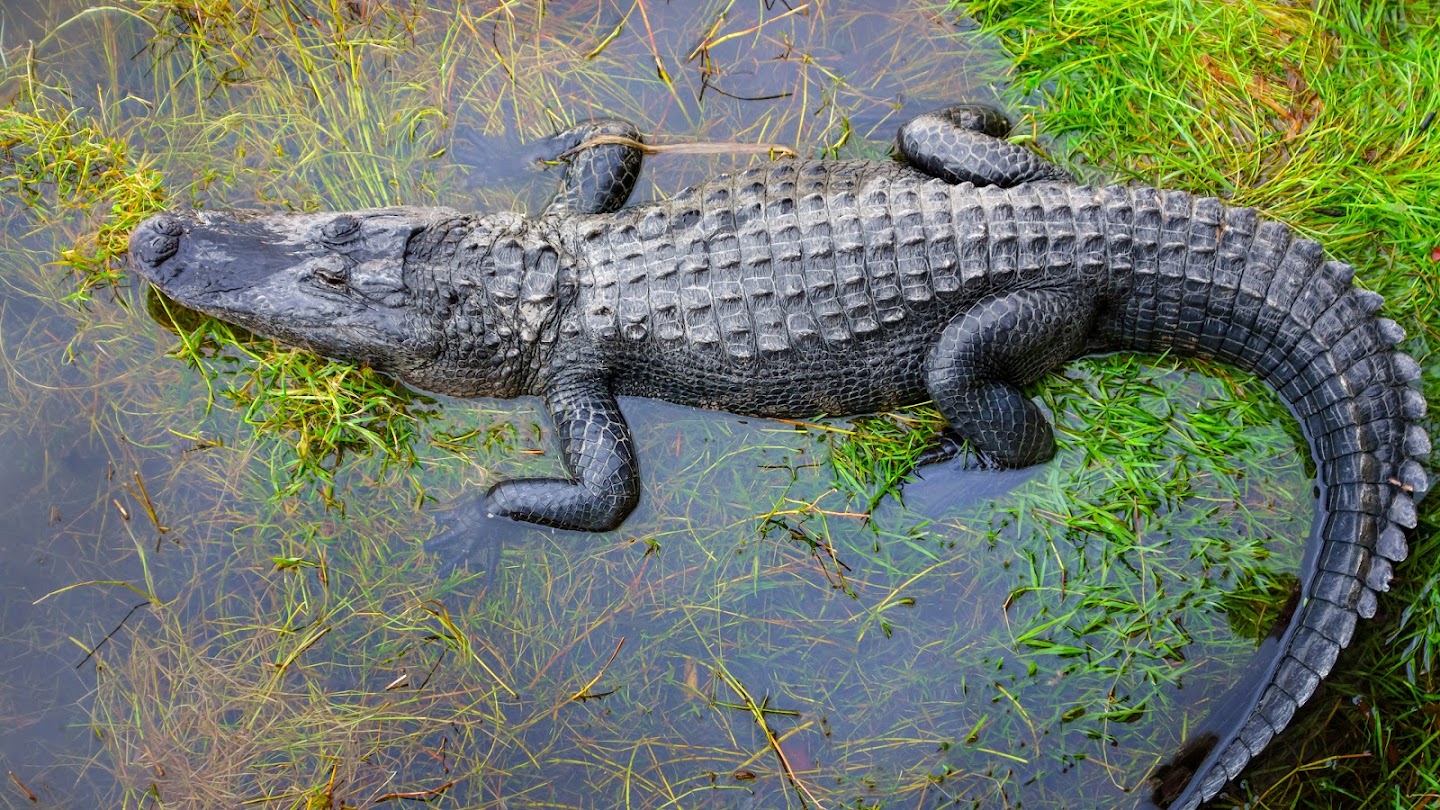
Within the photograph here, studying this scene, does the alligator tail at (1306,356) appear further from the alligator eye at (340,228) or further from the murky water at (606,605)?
the alligator eye at (340,228)

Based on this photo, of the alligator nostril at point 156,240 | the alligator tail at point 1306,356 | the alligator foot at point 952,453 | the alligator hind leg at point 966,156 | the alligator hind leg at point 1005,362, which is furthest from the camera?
the alligator foot at point 952,453

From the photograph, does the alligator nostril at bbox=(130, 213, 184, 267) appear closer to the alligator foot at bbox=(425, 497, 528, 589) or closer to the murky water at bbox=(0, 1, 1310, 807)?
the murky water at bbox=(0, 1, 1310, 807)

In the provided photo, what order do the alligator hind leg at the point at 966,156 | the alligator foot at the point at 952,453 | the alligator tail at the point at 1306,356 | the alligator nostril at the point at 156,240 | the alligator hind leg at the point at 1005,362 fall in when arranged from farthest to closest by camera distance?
1. the alligator foot at the point at 952,453
2. the alligator hind leg at the point at 966,156
3. the alligator nostril at the point at 156,240
4. the alligator hind leg at the point at 1005,362
5. the alligator tail at the point at 1306,356

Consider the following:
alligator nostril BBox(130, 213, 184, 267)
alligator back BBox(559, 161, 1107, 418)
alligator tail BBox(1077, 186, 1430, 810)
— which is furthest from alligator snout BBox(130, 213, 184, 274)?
alligator tail BBox(1077, 186, 1430, 810)

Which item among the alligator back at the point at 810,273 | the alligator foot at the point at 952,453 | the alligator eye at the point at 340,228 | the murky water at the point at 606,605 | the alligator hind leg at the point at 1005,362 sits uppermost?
the alligator eye at the point at 340,228

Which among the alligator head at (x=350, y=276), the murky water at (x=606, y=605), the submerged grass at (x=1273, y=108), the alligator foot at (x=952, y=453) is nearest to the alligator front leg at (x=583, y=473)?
the murky water at (x=606, y=605)

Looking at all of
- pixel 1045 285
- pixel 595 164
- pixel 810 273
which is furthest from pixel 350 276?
pixel 1045 285

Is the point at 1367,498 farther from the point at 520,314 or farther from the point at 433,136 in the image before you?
the point at 433,136

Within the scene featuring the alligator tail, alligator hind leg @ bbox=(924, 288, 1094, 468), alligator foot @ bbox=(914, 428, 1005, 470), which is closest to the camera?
the alligator tail
